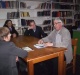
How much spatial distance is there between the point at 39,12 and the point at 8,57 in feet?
13.7

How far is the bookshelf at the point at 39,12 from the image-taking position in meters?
5.20

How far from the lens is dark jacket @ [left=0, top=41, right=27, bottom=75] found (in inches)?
71.2

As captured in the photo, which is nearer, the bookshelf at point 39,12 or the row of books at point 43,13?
the bookshelf at point 39,12

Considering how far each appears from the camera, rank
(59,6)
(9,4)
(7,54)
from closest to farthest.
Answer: (7,54) < (9,4) < (59,6)

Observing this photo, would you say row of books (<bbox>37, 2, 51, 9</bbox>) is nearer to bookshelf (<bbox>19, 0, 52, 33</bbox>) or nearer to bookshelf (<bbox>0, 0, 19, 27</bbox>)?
bookshelf (<bbox>19, 0, 52, 33</bbox>)

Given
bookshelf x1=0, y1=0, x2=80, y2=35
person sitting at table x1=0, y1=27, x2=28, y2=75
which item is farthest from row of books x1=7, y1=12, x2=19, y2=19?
person sitting at table x1=0, y1=27, x2=28, y2=75

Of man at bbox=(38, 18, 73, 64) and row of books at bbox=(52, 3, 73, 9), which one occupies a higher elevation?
row of books at bbox=(52, 3, 73, 9)

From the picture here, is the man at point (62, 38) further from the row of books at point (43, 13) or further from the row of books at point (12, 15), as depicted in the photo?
the row of books at point (43, 13)

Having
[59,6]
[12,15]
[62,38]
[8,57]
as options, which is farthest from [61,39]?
[59,6]

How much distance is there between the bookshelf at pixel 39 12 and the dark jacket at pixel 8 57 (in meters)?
3.40

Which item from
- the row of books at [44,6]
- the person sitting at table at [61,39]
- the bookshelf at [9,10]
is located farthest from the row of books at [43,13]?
the person sitting at table at [61,39]

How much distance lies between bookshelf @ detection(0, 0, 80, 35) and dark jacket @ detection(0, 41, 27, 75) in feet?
11.1

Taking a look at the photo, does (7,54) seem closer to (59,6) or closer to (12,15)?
(12,15)

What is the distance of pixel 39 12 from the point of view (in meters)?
5.81
